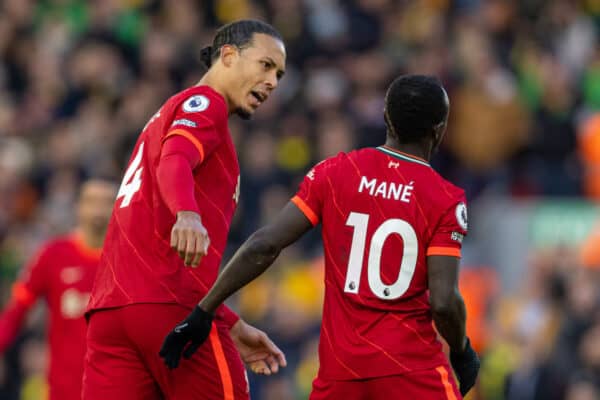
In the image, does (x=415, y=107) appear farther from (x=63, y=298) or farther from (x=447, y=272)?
(x=63, y=298)

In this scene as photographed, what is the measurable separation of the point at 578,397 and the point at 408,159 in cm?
492

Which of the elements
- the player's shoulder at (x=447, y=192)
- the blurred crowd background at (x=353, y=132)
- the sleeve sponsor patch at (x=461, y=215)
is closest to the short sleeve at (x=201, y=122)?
the player's shoulder at (x=447, y=192)

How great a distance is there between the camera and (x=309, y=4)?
51.7 ft

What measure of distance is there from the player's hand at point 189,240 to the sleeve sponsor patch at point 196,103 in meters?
0.63

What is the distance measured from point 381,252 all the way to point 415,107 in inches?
24.1

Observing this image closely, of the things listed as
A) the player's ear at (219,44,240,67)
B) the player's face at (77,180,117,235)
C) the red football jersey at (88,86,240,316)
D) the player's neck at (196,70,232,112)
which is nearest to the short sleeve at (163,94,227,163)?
the red football jersey at (88,86,240,316)

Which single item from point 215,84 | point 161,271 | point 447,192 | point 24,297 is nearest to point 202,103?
point 215,84

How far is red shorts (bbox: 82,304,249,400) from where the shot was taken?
549 centimetres

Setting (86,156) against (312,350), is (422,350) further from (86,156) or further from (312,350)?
(86,156)

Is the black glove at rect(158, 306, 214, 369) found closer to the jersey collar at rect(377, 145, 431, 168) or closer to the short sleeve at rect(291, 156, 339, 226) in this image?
the short sleeve at rect(291, 156, 339, 226)

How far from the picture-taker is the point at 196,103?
18.2 ft

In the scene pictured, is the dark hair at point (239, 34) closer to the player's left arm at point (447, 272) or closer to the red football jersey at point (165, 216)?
the red football jersey at point (165, 216)

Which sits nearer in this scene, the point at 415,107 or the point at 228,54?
the point at 415,107

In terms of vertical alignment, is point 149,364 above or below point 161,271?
below
